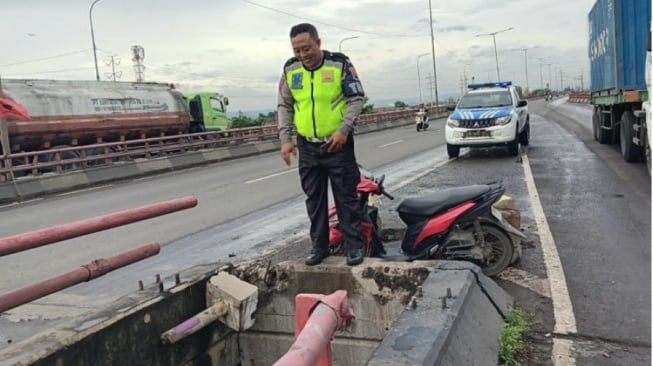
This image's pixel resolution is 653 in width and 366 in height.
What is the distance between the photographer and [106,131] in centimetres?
2445

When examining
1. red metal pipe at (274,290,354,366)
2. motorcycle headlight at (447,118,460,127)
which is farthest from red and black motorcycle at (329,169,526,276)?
motorcycle headlight at (447,118,460,127)

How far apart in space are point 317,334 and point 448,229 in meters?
3.13

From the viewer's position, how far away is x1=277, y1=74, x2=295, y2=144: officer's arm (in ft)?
14.1

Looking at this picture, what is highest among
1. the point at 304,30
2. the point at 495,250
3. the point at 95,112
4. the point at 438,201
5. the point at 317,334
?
the point at 95,112

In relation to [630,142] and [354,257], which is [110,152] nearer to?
[630,142]

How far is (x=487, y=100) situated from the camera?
619 inches

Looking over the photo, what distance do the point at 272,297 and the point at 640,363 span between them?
2.26 m

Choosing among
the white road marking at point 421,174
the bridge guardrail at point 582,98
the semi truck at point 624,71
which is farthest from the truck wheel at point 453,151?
the bridge guardrail at point 582,98

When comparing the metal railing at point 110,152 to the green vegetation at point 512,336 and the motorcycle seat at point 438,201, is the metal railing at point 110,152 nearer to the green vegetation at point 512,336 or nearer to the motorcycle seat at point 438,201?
the motorcycle seat at point 438,201

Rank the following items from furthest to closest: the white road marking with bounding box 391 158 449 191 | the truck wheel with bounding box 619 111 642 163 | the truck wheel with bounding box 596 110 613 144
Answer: the truck wheel with bounding box 596 110 613 144 → the truck wheel with bounding box 619 111 642 163 → the white road marking with bounding box 391 158 449 191

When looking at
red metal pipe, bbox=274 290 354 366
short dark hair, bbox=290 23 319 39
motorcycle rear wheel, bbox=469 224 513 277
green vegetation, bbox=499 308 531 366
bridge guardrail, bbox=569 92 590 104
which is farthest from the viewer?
bridge guardrail, bbox=569 92 590 104

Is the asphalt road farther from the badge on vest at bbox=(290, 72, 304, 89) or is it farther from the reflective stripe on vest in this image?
the badge on vest at bbox=(290, 72, 304, 89)

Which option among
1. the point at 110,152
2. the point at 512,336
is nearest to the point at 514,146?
the point at 512,336

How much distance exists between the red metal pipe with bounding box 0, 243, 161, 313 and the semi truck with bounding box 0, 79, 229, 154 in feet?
48.9
